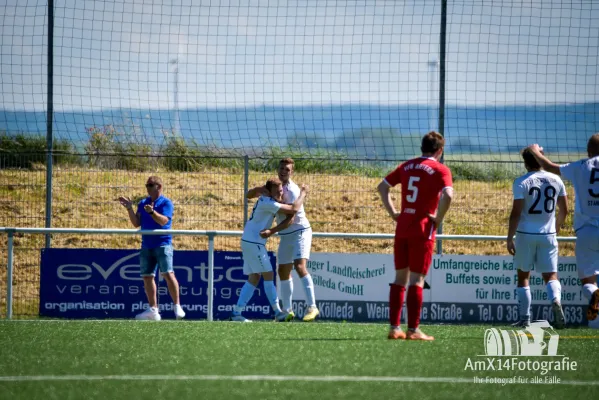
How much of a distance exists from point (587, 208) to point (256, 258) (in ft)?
14.3

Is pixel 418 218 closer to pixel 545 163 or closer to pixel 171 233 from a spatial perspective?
pixel 545 163

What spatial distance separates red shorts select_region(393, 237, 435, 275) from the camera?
27.6ft

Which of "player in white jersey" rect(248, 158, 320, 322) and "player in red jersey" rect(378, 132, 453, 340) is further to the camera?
"player in white jersey" rect(248, 158, 320, 322)

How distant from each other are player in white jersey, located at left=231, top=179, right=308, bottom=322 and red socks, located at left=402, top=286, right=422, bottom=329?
3.51 metres

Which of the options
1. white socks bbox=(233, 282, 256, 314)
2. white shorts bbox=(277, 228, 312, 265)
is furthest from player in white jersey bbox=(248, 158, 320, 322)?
white socks bbox=(233, 282, 256, 314)

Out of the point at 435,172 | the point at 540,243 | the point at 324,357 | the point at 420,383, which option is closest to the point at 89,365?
the point at 324,357

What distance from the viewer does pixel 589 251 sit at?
9109mm

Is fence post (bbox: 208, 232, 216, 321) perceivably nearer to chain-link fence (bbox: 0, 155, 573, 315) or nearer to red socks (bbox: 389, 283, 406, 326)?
chain-link fence (bbox: 0, 155, 573, 315)

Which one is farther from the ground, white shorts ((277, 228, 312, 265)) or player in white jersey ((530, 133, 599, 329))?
player in white jersey ((530, 133, 599, 329))

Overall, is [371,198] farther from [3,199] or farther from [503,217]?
[3,199]

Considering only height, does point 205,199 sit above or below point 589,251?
above

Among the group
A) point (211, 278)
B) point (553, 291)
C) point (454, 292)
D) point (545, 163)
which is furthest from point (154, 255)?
point (545, 163)

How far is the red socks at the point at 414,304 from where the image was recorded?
8.44 metres

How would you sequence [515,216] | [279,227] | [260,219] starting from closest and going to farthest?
1. [515,216]
2. [279,227]
3. [260,219]
